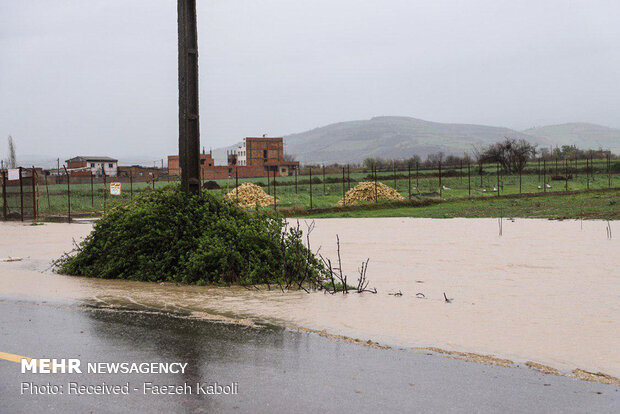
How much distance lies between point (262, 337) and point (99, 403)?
2545 mm

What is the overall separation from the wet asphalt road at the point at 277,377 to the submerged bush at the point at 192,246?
11.0ft

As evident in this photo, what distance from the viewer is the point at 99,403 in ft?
16.9

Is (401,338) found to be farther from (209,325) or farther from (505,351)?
(209,325)

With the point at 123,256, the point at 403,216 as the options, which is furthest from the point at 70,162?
the point at 123,256

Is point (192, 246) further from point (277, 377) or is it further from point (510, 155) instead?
point (510, 155)

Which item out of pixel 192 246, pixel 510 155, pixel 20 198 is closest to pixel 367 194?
Result: pixel 20 198

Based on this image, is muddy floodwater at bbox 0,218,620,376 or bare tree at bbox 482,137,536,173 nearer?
muddy floodwater at bbox 0,218,620,376

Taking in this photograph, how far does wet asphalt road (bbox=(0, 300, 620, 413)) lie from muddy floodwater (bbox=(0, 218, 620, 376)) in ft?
2.36

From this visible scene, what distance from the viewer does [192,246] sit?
39.0ft

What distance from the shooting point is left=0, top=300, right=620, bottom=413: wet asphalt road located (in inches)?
201

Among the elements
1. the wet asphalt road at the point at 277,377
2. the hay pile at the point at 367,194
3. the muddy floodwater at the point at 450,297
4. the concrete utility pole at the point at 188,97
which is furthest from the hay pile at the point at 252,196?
the wet asphalt road at the point at 277,377

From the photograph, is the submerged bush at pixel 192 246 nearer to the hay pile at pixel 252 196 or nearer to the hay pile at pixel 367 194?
the hay pile at pixel 252 196

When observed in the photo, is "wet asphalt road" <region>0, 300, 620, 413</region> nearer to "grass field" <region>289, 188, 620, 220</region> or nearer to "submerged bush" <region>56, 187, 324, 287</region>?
"submerged bush" <region>56, 187, 324, 287</region>

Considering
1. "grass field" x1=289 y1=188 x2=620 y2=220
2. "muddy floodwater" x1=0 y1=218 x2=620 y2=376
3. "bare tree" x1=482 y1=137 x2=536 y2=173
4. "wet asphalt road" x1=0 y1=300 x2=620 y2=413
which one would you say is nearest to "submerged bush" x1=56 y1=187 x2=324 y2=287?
"muddy floodwater" x1=0 y1=218 x2=620 y2=376
